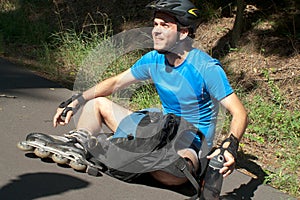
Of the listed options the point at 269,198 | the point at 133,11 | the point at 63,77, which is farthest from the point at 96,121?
the point at 133,11

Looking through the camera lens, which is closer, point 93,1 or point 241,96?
point 241,96

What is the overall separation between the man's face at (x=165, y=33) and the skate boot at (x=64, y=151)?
1.09m

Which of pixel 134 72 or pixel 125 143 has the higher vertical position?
pixel 134 72

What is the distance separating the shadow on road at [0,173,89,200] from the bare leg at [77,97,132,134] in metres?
0.54

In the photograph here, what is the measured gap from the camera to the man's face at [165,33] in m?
4.38

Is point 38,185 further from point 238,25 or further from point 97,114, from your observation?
point 238,25

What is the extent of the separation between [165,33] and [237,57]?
4348 mm

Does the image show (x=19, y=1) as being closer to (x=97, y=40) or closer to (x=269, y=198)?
(x=97, y=40)

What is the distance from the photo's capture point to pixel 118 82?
4926 mm

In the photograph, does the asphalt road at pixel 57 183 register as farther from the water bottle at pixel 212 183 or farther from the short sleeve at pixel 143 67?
the short sleeve at pixel 143 67

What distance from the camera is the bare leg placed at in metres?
4.90

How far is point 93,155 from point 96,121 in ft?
1.20

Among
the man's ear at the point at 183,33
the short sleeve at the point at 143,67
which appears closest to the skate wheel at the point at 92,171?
the short sleeve at the point at 143,67

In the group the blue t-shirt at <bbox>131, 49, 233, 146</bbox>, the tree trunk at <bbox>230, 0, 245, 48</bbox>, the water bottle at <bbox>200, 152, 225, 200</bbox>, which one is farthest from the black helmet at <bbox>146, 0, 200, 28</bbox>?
the tree trunk at <bbox>230, 0, 245, 48</bbox>
